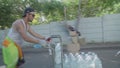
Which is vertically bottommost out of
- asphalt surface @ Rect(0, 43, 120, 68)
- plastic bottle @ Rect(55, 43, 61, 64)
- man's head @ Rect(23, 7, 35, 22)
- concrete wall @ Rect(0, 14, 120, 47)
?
asphalt surface @ Rect(0, 43, 120, 68)

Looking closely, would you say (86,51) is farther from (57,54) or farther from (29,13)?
(57,54)

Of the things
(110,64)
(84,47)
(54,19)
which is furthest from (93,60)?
(54,19)

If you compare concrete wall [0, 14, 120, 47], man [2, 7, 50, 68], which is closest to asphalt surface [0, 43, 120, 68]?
concrete wall [0, 14, 120, 47]

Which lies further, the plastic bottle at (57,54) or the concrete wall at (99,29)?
the concrete wall at (99,29)

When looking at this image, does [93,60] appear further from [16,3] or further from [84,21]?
[16,3]

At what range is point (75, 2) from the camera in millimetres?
20500

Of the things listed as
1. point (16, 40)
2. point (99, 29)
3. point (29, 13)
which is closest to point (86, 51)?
point (99, 29)

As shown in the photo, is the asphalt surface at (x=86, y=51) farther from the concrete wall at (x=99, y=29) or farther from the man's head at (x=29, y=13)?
the man's head at (x=29, y=13)

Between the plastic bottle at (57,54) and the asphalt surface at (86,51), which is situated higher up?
the plastic bottle at (57,54)

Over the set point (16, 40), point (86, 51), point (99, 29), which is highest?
point (16, 40)

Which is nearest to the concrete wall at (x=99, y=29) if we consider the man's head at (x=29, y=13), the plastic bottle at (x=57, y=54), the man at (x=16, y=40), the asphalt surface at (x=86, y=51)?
the asphalt surface at (x=86, y=51)

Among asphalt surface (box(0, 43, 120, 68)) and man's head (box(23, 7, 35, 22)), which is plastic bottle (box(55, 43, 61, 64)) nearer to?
man's head (box(23, 7, 35, 22))

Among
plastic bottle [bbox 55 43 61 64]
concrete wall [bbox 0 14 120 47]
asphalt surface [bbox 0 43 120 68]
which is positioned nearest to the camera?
plastic bottle [bbox 55 43 61 64]

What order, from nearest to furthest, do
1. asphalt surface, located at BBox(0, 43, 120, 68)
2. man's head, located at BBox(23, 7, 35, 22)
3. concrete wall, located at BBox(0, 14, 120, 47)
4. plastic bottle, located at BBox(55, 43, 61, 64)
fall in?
plastic bottle, located at BBox(55, 43, 61, 64) → man's head, located at BBox(23, 7, 35, 22) → asphalt surface, located at BBox(0, 43, 120, 68) → concrete wall, located at BBox(0, 14, 120, 47)
